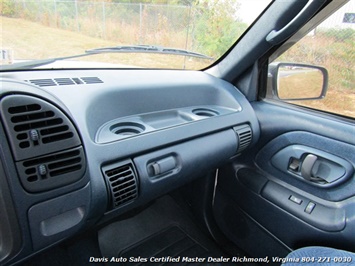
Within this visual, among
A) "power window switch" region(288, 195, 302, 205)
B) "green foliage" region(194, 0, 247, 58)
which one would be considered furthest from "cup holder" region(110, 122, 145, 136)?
"power window switch" region(288, 195, 302, 205)

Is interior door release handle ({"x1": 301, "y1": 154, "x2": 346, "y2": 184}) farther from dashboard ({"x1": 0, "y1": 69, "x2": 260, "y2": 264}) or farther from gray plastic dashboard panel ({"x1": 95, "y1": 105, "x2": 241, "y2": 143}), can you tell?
gray plastic dashboard panel ({"x1": 95, "y1": 105, "x2": 241, "y2": 143})

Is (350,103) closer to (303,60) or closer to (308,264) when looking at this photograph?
(303,60)

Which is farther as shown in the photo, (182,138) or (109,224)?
(109,224)

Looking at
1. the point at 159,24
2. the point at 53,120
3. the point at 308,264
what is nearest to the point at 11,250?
the point at 53,120

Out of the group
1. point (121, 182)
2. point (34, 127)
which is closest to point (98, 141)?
point (121, 182)

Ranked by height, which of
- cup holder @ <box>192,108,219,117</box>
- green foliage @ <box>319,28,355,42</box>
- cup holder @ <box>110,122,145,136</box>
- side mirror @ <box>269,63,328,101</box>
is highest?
green foliage @ <box>319,28,355,42</box>

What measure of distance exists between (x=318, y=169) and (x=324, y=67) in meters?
0.63

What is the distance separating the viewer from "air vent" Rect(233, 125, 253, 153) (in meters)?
1.63

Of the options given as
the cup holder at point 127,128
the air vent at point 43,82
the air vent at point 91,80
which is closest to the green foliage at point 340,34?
the cup holder at point 127,128

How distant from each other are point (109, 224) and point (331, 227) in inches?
53.9

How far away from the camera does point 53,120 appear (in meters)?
0.87

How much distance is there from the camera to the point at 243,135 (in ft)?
5.41

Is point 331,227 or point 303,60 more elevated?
point 303,60

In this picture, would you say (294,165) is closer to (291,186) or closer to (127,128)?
(291,186)
